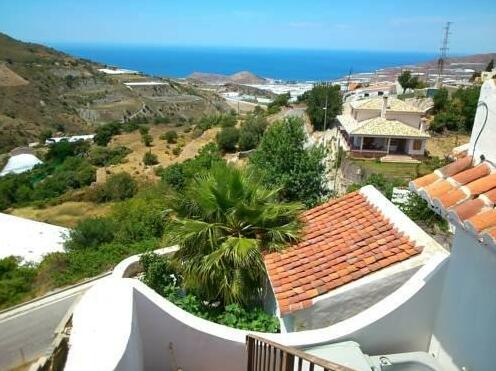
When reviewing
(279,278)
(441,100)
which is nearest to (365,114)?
(441,100)

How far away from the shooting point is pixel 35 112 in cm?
8506

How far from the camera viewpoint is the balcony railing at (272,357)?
327cm

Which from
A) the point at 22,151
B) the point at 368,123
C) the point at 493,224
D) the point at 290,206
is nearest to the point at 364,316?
the point at 493,224

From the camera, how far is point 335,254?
6.60 meters

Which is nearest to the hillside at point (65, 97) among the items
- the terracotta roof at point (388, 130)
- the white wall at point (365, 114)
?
the white wall at point (365, 114)

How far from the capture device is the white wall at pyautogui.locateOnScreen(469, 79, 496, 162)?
12.6 ft

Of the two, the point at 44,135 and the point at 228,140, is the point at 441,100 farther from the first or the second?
the point at 44,135

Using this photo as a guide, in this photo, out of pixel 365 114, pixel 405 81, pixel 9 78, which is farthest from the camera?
pixel 9 78

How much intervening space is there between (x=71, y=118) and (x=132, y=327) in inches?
3689

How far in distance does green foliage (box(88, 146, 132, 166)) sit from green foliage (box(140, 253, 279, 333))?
131 feet

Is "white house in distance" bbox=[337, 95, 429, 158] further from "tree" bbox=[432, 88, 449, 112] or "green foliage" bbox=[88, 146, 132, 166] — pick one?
"green foliage" bbox=[88, 146, 132, 166]

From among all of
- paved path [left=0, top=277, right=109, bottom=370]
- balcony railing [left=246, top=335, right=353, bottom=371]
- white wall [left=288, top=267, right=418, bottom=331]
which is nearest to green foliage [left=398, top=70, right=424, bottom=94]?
paved path [left=0, top=277, right=109, bottom=370]

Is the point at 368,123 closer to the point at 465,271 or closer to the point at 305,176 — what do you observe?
the point at 305,176

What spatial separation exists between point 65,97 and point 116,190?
242 feet
